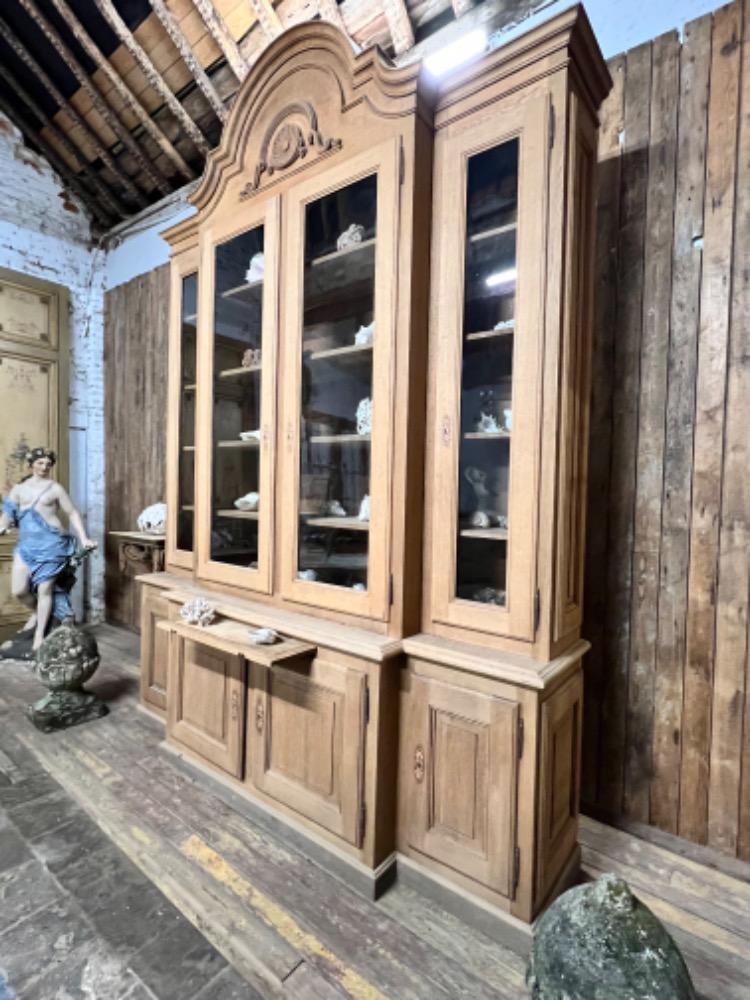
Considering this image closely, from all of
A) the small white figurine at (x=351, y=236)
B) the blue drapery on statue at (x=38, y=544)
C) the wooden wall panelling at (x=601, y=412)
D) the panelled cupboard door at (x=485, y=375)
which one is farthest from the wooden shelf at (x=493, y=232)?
the blue drapery on statue at (x=38, y=544)

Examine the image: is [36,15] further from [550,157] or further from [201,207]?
[550,157]

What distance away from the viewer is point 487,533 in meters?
1.59

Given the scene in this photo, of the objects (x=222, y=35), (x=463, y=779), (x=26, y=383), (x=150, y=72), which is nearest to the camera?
(x=463, y=779)

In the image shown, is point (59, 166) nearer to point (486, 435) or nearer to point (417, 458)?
point (417, 458)

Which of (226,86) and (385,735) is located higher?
(226,86)

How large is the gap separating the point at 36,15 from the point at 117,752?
424 cm

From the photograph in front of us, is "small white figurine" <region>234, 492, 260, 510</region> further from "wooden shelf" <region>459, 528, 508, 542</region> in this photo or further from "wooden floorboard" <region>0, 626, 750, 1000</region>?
"wooden floorboard" <region>0, 626, 750, 1000</region>

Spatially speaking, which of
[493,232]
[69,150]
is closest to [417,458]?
[493,232]

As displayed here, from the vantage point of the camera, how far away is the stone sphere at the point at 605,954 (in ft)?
3.43

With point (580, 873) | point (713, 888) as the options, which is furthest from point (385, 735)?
point (713, 888)

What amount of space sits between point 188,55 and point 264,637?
10.8ft

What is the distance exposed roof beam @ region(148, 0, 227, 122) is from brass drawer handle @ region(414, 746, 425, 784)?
3.36m

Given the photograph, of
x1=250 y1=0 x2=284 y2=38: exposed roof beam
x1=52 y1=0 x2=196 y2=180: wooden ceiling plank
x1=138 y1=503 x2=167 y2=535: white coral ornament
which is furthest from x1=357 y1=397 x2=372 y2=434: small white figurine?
x1=52 y1=0 x2=196 y2=180: wooden ceiling plank

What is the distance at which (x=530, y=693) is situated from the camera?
1.42 metres
